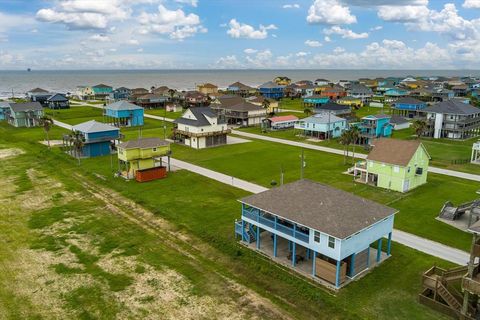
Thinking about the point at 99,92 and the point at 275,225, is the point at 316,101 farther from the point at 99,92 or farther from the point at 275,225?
the point at 275,225

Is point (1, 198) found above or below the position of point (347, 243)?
below

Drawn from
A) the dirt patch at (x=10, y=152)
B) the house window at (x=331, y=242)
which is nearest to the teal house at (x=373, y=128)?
the house window at (x=331, y=242)

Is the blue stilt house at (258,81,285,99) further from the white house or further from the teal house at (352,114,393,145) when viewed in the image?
the white house

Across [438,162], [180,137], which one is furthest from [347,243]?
[180,137]

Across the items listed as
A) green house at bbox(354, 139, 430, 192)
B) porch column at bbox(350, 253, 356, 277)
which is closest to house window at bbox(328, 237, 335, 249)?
porch column at bbox(350, 253, 356, 277)

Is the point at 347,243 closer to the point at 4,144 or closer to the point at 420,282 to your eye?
the point at 420,282
